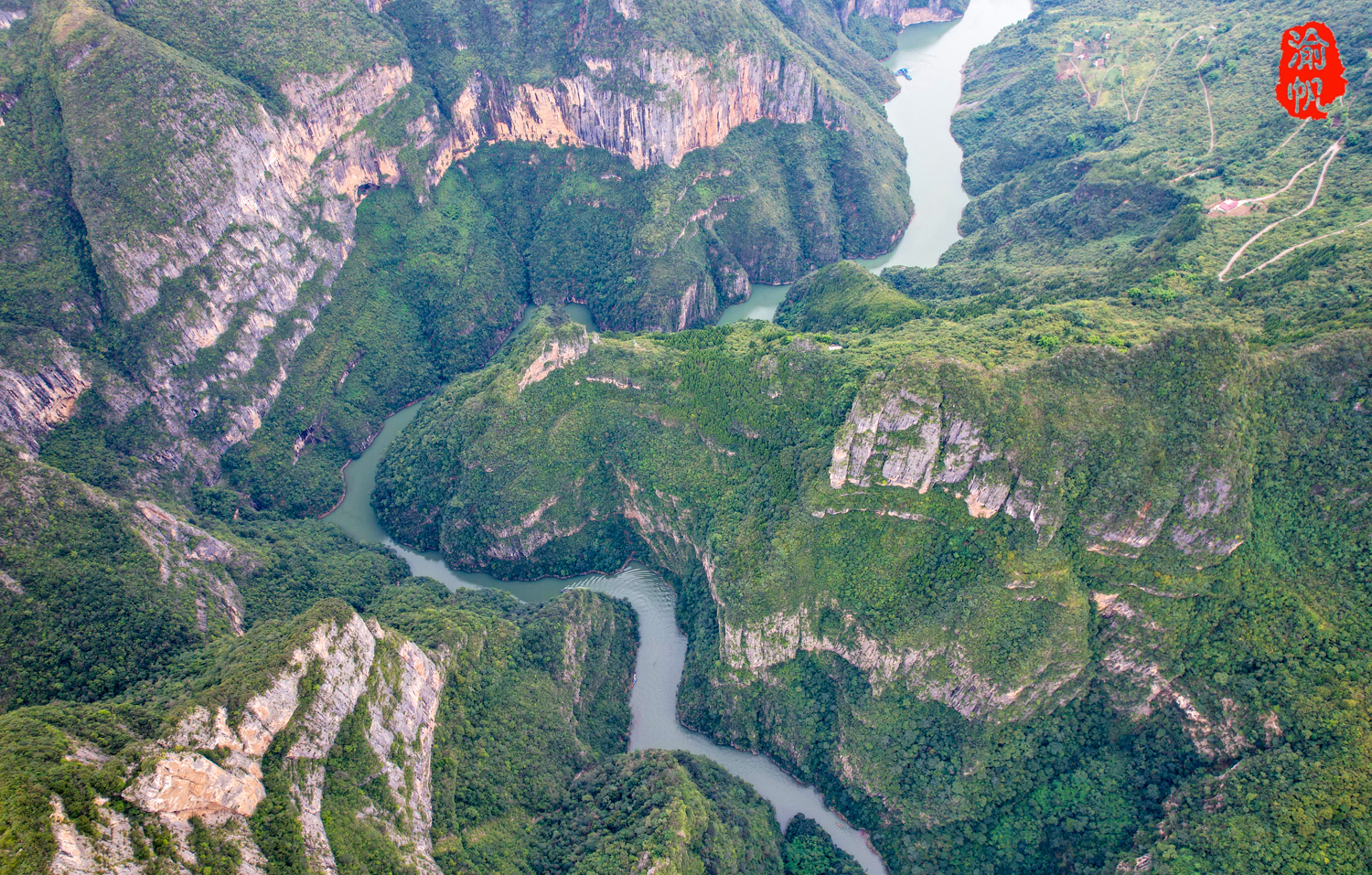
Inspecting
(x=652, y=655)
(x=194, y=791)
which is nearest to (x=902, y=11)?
→ (x=652, y=655)

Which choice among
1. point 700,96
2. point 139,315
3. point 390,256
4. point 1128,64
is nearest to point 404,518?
point 139,315

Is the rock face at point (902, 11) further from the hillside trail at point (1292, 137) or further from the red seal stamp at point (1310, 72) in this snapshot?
the hillside trail at point (1292, 137)

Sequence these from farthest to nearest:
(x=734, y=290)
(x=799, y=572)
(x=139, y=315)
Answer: (x=734, y=290) < (x=139, y=315) < (x=799, y=572)

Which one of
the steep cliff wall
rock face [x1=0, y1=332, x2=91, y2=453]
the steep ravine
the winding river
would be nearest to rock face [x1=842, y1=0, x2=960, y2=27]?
the winding river

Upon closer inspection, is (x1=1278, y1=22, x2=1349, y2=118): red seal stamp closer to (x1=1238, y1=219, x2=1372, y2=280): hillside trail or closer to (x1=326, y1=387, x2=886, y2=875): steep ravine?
(x1=1238, y1=219, x2=1372, y2=280): hillside trail

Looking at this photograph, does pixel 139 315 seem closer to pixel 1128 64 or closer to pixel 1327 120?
pixel 1327 120
